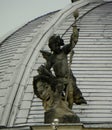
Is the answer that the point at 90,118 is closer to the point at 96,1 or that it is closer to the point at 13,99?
the point at 13,99

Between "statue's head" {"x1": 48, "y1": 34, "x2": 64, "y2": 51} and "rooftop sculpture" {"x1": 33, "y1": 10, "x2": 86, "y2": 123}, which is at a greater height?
"statue's head" {"x1": 48, "y1": 34, "x2": 64, "y2": 51}

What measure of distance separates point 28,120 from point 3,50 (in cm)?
708

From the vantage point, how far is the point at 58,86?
2958cm

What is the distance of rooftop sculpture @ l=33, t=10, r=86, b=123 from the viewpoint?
96.5ft

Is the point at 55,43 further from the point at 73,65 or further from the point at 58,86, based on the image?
the point at 73,65

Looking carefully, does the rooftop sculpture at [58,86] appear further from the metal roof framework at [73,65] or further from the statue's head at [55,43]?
the metal roof framework at [73,65]

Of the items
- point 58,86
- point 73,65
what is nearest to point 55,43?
point 58,86

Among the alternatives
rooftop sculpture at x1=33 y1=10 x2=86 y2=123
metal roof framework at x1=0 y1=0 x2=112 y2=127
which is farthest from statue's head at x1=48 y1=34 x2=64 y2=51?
metal roof framework at x1=0 y1=0 x2=112 y2=127

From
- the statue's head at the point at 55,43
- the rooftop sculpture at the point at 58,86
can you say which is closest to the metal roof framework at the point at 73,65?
the rooftop sculpture at the point at 58,86

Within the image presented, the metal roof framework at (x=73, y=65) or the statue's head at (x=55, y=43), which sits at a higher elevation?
the statue's head at (x=55, y=43)

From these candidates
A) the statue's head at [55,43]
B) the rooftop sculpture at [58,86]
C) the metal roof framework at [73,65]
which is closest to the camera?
the rooftop sculpture at [58,86]

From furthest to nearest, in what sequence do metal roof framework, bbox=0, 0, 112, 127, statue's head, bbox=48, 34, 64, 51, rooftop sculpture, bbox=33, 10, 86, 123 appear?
metal roof framework, bbox=0, 0, 112, 127 → statue's head, bbox=48, 34, 64, 51 → rooftop sculpture, bbox=33, 10, 86, 123

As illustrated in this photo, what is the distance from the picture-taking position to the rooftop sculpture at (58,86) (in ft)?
96.5

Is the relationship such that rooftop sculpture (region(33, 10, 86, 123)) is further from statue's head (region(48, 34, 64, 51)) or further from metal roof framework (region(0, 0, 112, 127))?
metal roof framework (region(0, 0, 112, 127))
